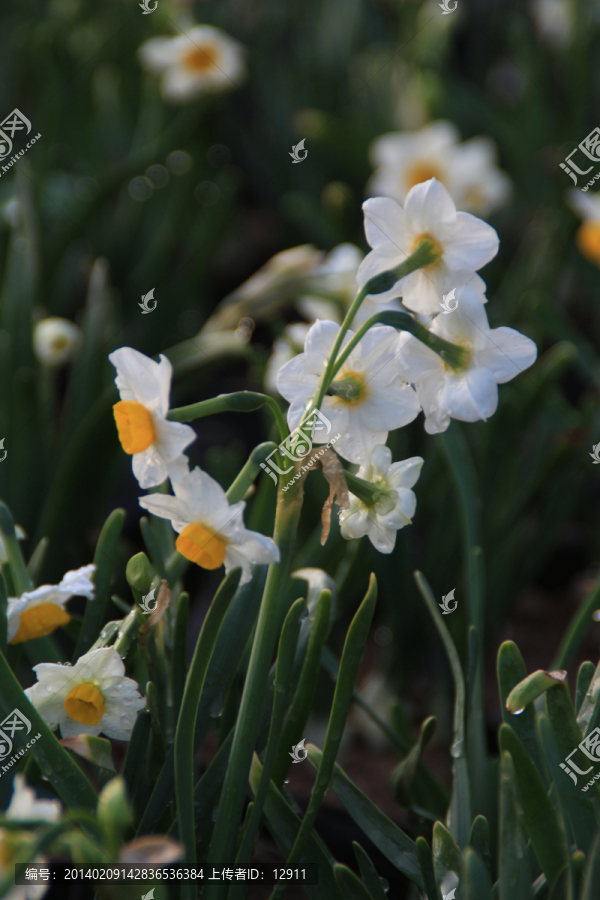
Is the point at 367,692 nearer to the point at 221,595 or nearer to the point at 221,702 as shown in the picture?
the point at 221,702

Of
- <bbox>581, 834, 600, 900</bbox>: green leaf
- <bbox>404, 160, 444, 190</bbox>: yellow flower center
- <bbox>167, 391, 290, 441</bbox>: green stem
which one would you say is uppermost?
<bbox>404, 160, 444, 190</bbox>: yellow flower center

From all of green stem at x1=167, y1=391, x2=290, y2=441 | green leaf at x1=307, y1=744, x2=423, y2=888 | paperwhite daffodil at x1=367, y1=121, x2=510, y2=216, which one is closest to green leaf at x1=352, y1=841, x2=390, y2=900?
green leaf at x1=307, y1=744, x2=423, y2=888

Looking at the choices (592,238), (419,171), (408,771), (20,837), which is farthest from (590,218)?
(20,837)

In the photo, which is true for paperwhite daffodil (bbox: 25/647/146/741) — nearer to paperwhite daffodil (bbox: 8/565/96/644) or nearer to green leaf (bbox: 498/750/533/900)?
paperwhite daffodil (bbox: 8/565/96/644)

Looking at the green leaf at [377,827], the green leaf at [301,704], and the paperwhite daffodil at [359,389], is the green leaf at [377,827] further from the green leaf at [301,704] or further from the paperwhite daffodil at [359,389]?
the paperwhite daffodil at [359,389]

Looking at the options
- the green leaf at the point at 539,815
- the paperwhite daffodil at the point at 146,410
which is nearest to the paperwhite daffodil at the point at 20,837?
the paperwhite daffodil at the point at 146,410

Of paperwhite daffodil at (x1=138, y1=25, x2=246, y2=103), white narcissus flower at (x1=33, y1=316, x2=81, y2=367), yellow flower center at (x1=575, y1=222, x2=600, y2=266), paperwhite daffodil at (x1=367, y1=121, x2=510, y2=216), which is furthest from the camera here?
paperwhite daffodil at (x1=138, y1=25, x2=246, y2=103)

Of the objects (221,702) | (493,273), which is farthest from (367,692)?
(493,273)
